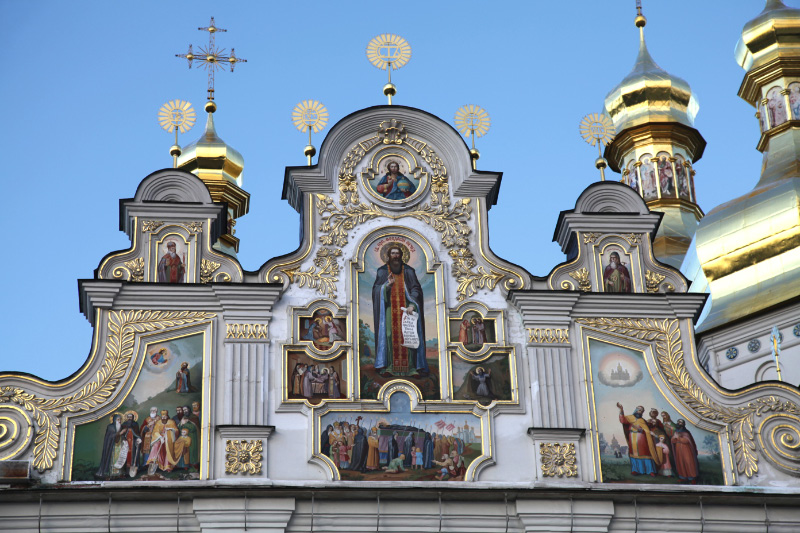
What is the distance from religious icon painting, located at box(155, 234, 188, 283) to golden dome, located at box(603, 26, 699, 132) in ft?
47.6

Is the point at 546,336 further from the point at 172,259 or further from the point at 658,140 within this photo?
the point at 658,140

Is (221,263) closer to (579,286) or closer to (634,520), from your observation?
(579,286)

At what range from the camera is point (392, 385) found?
17.8 metres

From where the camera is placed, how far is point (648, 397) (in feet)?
59.5

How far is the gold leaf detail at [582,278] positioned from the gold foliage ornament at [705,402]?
1.45 ft

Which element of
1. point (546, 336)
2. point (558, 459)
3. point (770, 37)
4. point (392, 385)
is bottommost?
point (558, 459)

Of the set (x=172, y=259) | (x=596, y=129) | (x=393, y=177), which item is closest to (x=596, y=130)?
(x=596, y=129)

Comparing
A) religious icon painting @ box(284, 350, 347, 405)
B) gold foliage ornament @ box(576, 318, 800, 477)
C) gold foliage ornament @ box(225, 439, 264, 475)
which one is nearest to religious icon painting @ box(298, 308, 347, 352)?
religious icon painting @ box(284, 350, 347, 405)

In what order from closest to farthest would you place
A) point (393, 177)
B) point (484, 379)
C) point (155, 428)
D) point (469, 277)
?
point (155, 428)
point (484, 379)
point (469, 277)
point (393, 177)

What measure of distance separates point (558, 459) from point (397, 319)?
2.51 metres

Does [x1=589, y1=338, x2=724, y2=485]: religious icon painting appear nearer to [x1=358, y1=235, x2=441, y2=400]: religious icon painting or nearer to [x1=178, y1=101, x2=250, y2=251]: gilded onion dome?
[x1=358, y1=235, x2=441, y2=400]: religious icon painting

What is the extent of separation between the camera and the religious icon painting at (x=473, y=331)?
1820 cm

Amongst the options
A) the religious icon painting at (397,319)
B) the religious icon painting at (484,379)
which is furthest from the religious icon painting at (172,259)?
the religious icon painting at (484,379)

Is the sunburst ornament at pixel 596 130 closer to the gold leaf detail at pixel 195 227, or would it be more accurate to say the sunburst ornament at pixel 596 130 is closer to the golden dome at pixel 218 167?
the gold leaf detail at pixel 195 227
